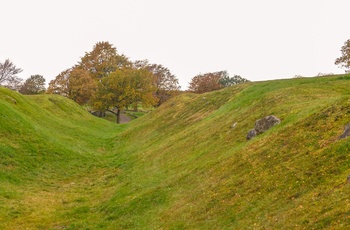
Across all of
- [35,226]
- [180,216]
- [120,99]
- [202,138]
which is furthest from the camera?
[120,99]

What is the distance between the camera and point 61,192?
824 inches

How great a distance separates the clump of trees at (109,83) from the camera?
72375mm

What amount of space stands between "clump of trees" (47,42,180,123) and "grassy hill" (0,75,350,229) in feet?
128

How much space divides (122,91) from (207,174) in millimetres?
57367

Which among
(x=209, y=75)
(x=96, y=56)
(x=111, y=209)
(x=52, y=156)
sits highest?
(x=96, y=56)

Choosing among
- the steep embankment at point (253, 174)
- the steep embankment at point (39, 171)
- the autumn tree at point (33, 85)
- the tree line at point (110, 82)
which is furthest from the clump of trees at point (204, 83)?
the steep embankment at point (253, 174)

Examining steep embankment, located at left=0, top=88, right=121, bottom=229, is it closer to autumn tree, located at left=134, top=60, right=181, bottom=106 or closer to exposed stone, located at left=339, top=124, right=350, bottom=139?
exposed stone, located at left=339, top=124, right=350, bottom=139

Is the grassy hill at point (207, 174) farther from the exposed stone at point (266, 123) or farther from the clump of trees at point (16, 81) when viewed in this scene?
the clump of trees at point (16, 81)

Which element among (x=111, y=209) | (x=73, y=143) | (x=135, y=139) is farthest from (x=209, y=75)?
(x=111, y=209)

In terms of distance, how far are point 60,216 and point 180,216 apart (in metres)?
7.37

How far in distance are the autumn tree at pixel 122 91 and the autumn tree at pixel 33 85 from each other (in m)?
35.6

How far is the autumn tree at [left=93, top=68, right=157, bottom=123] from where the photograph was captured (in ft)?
235

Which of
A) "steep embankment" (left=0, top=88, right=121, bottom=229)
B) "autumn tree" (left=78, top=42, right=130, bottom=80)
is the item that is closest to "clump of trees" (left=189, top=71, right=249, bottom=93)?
"autumn tree" (left=78, top=42, right=130, bottom=80)

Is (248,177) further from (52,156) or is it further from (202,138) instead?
(52,156)
